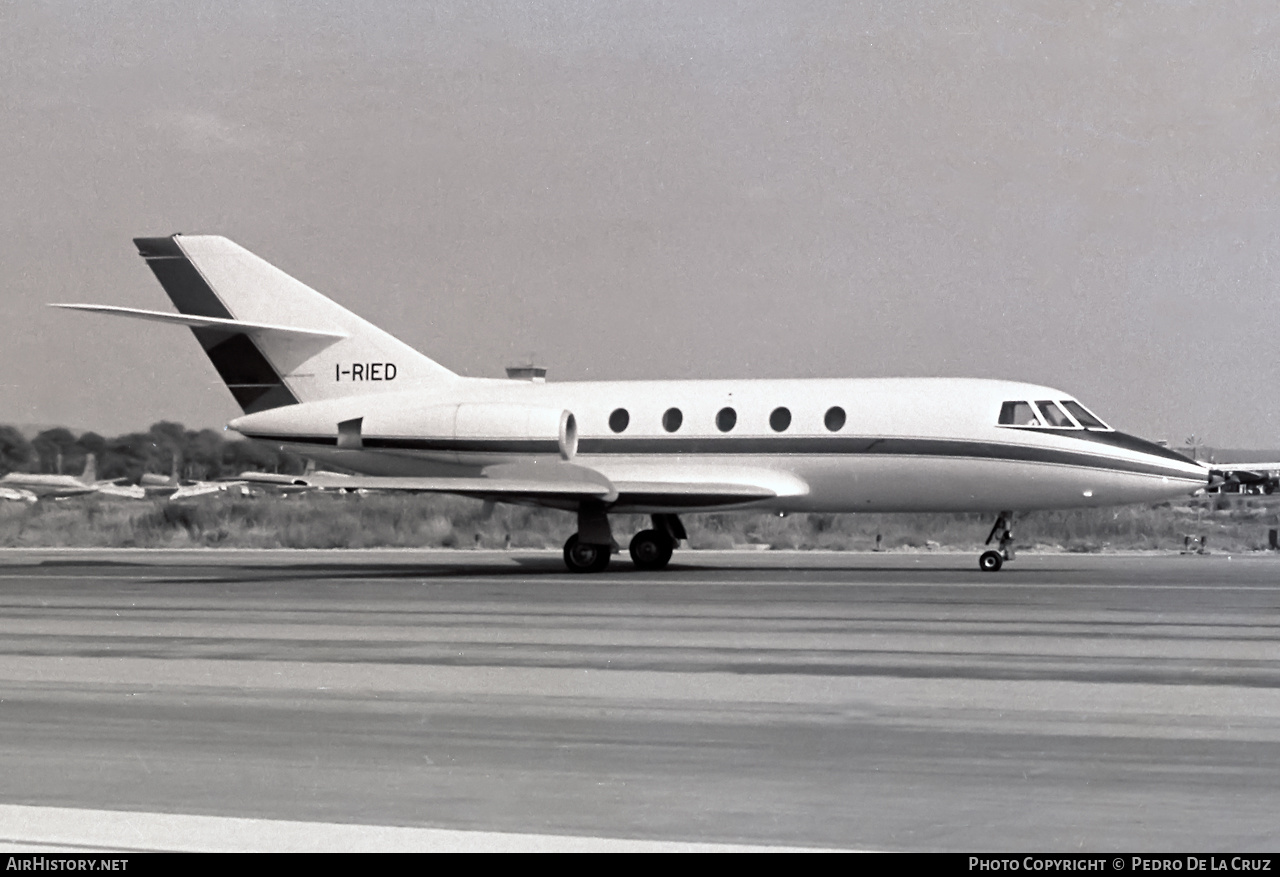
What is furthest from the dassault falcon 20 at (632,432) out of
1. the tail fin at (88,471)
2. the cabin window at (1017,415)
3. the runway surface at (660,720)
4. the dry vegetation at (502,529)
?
the tail fin at (88,471)

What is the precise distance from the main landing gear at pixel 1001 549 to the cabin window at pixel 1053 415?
1.63m

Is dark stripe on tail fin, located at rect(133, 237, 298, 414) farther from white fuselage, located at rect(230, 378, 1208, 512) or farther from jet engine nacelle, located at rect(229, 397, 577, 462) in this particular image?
white fuselage, located at rect(230, 378, 1208, 512)

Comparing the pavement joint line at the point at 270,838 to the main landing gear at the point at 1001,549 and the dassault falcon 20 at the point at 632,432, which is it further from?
the main landing gear at the point at 1001,549

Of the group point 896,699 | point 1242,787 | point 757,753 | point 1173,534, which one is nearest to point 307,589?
point 896,699

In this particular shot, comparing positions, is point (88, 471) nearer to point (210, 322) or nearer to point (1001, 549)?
point (210, 322)

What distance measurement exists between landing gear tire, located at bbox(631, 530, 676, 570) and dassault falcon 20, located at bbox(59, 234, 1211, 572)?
0.02 metres

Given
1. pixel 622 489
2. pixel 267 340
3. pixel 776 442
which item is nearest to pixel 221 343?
pixel 267 340

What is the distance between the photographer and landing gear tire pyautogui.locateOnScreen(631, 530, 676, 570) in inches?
1179

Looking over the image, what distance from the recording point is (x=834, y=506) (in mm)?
28422

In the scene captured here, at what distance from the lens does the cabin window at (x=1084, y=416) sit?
27.3m

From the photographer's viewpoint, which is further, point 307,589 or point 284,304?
point 284,304

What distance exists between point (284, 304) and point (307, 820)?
83.0 ft

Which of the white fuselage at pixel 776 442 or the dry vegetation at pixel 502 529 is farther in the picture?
the dry vegetation at pixel 502 529
